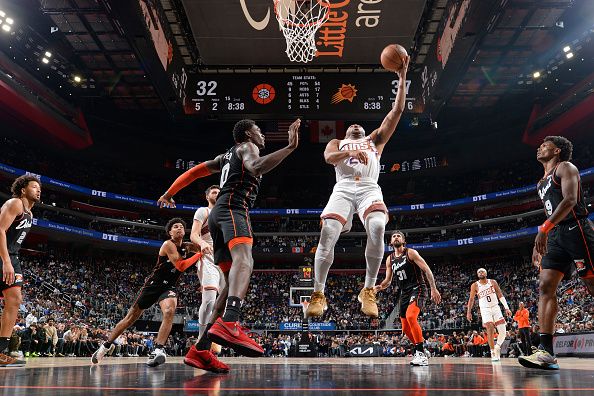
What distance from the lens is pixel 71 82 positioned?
23.4 m

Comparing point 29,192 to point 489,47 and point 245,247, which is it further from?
point 489,47

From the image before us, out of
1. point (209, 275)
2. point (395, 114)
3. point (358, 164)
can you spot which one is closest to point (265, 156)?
point (358, 164)

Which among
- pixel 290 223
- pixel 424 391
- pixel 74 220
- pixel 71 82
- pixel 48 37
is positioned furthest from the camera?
pixel 290 223

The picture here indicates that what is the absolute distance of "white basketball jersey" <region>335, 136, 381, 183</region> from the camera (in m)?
5.39

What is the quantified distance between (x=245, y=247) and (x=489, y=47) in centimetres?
1751

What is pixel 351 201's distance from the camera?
17.5 ft

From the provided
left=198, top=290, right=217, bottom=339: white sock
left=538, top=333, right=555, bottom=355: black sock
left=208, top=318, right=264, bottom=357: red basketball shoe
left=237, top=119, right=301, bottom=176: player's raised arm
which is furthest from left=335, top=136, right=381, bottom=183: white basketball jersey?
left=198, top=290, right=217, bottom=339: white sock

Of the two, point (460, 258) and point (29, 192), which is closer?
point (29, 192)

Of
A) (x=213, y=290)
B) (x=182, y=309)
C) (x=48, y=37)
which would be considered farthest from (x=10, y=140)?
(x=213, y=290)

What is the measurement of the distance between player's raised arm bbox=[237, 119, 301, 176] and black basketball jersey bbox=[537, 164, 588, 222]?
2840 mm

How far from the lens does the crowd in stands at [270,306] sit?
58.9ft

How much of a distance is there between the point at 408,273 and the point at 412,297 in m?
0.40

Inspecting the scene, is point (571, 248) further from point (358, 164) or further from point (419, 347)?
point (419, 347)

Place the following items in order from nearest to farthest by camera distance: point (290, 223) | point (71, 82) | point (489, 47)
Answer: point (489, 47)
point (71, 82)
point (290, 223)
